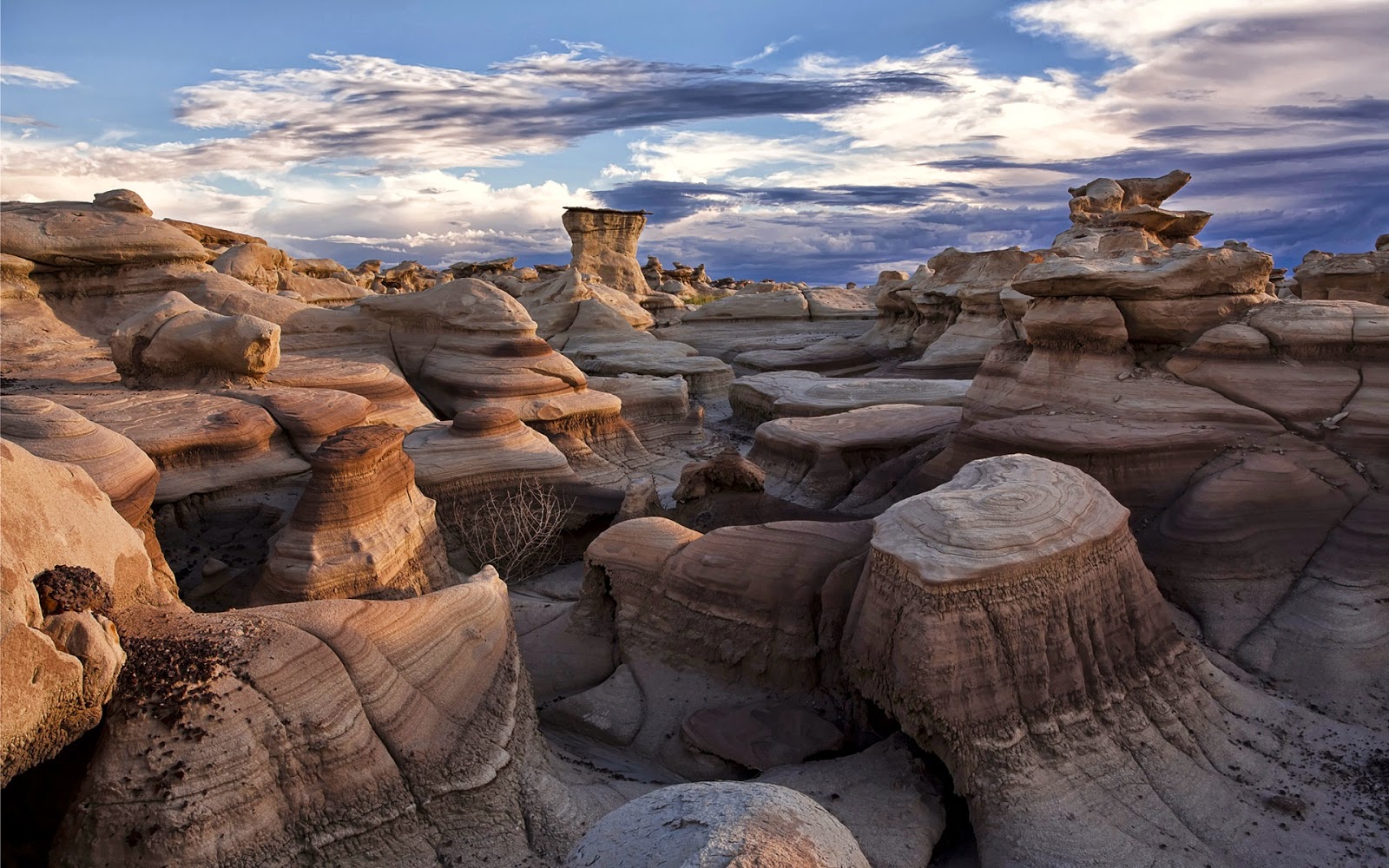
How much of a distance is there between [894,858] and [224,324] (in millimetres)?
8612

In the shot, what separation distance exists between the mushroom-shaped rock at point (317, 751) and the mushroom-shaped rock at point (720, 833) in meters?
1.51

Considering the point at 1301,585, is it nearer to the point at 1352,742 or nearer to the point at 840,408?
the point at 1352,742

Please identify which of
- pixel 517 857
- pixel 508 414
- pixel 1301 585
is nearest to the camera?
pixel 517 857

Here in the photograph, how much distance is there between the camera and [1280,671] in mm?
6070

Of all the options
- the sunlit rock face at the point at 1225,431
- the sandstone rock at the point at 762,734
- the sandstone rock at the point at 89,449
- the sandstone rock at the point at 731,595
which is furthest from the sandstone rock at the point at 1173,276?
the sandstone rock at the point at 89,449

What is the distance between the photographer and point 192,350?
9391mm

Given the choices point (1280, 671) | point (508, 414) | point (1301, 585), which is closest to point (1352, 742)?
point (1280, 671)

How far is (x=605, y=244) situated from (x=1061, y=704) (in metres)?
28.4

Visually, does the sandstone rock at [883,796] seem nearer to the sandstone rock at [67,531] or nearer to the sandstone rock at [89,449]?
the sandstone rock at [67,531]

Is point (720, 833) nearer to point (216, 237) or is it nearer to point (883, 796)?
point (883, 796)

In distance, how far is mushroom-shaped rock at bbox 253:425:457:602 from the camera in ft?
21.5

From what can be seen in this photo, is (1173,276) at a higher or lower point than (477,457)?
higher

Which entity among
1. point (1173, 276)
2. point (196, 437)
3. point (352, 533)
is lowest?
point (352, 533)

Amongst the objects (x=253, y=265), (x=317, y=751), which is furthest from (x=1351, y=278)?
(x=253, y=265)
